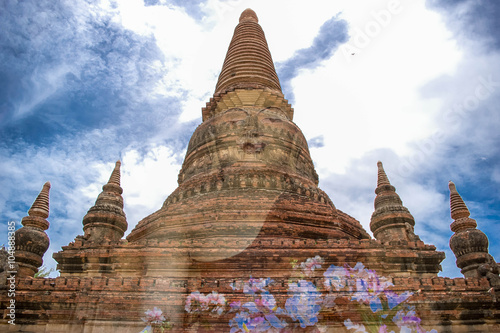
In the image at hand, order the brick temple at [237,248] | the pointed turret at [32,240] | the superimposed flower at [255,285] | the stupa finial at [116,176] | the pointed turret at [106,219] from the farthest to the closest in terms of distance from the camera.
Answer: the stupa finial at [116,176] → the pointed turret at [106,219] → the pointed turret at [32,240] → the superimposed flower at [255,285] → the brick temple at [237,248]

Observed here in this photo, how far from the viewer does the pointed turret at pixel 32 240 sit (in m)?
10.8

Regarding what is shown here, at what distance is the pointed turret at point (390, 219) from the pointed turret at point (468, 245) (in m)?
1.29

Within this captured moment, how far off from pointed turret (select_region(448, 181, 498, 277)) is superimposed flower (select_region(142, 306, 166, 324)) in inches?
339

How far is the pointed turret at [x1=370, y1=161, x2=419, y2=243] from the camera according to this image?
44.7 feet

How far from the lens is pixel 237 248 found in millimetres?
9820

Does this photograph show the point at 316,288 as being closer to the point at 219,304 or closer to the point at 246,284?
the point at 246,284

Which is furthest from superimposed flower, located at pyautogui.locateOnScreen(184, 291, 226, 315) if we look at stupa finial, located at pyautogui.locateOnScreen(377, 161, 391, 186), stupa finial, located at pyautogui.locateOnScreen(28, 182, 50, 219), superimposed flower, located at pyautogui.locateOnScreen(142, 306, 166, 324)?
stupa finial, located at pyautogui.locateOnScreen(377, 161, 391, 186)

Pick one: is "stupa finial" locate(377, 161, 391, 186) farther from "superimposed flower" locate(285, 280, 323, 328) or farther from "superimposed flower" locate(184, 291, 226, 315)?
"superimposed flower" locate(184, 291, 226, 315)

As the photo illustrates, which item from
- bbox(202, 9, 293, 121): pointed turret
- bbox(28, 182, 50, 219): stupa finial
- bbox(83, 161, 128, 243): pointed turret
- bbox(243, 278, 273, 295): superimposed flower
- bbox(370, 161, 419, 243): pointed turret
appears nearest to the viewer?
bbox(243, 278, 273, 295): superimposed flower

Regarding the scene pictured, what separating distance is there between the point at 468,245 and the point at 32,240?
12.6 metres

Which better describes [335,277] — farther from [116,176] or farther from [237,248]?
[116,176]

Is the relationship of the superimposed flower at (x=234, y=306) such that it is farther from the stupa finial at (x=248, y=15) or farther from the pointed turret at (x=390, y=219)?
the stupa finial at (x=248, y=15)

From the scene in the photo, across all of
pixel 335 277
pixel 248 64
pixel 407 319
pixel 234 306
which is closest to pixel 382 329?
pixel 407 319

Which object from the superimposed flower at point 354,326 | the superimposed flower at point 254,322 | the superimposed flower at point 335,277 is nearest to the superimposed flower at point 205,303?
the superimposed flower at point 254,322
